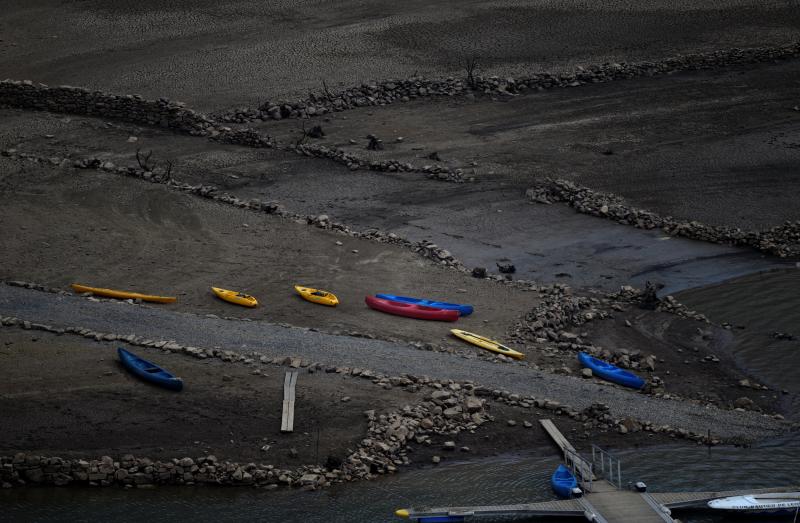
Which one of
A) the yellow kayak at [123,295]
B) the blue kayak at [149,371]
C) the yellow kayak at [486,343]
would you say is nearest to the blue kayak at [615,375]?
the yellow kayak at [486,343]

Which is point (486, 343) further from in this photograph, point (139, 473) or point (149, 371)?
point (139, 473)

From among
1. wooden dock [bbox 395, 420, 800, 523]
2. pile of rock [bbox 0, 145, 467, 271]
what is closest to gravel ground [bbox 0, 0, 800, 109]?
pile of rock [bbox 0, 145, 467, 271]

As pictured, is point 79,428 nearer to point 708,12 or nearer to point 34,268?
point 34,268

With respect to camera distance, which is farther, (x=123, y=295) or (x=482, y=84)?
(x=482, y=84)

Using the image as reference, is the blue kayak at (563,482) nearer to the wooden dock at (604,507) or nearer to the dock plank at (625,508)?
the wooden dock at (604,507)

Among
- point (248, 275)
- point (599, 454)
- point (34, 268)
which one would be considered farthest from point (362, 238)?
point (599, 454)

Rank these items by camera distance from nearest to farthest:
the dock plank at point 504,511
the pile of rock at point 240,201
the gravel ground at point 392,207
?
the dock plank at point 504,511, the pile of rock at point 240,201, the gravel ground at point 392,207

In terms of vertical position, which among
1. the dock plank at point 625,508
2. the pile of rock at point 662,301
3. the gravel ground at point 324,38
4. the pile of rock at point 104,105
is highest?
the gravel ground at point 324,38

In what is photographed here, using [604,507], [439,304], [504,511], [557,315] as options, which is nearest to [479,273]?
[439,304]
